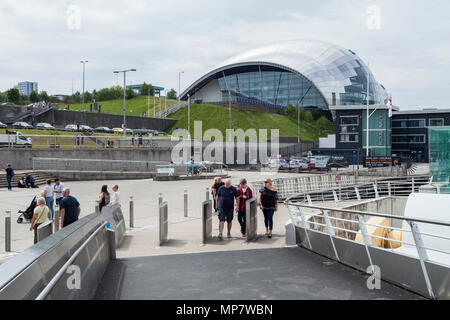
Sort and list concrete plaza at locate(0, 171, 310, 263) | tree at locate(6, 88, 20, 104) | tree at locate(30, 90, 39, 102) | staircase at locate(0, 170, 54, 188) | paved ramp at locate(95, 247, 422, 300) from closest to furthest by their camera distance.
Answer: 1. paved ramp at locate(95, 247, 422, 300)
2. concrete plaza at locate(0, 171, 310, 263)
3. staircase at locate(0, 170, 54, 188)
4. tree at locate(6, 88, 20, 104)
5. tree at locate(30, 90, 39, 102)

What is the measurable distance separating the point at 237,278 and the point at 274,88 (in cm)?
10469

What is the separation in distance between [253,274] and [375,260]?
6.23ft

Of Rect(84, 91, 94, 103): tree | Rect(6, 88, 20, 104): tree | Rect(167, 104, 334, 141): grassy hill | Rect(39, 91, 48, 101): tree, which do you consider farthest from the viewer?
Rect(84, 91, 94, 103): tree

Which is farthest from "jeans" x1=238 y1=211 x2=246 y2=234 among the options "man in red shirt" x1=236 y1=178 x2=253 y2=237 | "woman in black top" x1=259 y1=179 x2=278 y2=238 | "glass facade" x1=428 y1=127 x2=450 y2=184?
"glass facade" x1=428 y1=127 x2=450 y2=184

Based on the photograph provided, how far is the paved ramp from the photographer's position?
6.03 meters

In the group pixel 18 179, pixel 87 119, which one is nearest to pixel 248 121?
pixel 87 119

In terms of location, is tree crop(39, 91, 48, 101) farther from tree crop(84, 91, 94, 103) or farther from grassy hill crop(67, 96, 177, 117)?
tree crop(84, 91, 94, 103)

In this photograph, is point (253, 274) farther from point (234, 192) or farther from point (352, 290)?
point (234, 192)

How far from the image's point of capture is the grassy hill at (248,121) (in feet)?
273

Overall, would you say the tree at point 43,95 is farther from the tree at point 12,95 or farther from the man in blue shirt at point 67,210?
the man in blue shirt at point 67,210

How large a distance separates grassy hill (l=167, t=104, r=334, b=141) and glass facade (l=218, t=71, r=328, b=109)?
9133 millimetres

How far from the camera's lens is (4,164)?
34.4 meters

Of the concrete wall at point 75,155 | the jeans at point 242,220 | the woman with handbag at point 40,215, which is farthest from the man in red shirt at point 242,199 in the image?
the concrete wall at point 75,155
